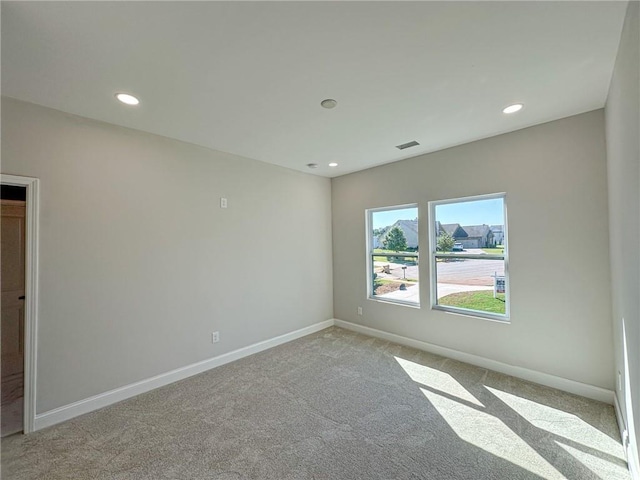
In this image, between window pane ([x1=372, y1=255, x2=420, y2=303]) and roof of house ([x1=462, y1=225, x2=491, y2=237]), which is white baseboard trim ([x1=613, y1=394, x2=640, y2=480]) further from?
window pane ([x1=372, y1=255, x2=420, y2=303])

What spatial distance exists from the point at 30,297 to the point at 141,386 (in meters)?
1.27

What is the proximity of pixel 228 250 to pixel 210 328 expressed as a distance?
3.17 feet

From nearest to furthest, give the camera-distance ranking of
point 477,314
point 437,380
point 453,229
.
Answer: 1. point 437,380
2. point 477,314
3. point 453,229

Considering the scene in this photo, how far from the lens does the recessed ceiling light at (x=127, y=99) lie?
212 centimetres

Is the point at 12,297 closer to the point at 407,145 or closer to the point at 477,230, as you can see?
the point at 407,145

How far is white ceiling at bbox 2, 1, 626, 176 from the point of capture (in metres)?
1.39

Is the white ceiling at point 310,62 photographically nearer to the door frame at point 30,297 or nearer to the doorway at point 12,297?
the door frame at point 30,297

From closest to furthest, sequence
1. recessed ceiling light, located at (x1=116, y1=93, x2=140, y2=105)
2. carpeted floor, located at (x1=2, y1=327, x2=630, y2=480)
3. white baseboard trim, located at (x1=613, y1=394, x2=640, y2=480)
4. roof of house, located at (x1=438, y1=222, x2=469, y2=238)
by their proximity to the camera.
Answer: white baseboard trim, located at (x1=613, y1=394, x2=640, y2=480), carpeted floor, located at (x1=2, y1=327, x2=630, y2=480), recessed ceiling light, located at (x1=116, y1=93, x2=140, y2=105), roof of house, located at (x1=438, y1=222, x2=469, y2=238)

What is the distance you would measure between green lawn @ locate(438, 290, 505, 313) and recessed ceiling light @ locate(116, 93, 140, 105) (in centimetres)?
392

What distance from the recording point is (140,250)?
2766 millimetres

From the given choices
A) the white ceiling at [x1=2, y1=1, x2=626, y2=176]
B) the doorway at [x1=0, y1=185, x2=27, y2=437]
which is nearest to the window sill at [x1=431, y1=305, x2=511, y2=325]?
the white ceiling at [x1=2, y1=1, x2=626, y2=176]

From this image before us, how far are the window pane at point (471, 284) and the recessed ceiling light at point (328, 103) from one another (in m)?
2.42

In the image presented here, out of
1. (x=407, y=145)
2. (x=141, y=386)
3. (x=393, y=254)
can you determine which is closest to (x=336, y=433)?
(x=141, y=386)

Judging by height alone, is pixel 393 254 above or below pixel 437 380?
above
